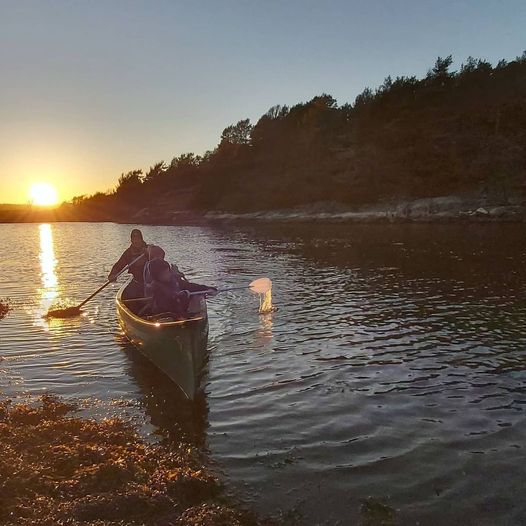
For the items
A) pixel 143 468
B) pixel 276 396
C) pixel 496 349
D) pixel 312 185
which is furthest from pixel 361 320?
pixel 312 185

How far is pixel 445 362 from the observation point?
11273mm

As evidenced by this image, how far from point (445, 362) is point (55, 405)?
848cm

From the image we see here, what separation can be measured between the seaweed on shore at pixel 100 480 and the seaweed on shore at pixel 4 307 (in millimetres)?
10593

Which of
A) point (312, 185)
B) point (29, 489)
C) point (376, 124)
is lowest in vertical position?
point (29, 489)

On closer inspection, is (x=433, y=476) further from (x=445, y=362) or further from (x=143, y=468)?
(x=445, y=362)

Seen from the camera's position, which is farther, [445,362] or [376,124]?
[376,124]

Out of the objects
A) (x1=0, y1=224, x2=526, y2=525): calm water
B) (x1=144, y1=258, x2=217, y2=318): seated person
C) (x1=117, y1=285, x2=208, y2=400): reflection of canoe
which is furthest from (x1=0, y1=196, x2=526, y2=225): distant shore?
(x1=117, y1=285, x2=208, y2=400): reflection of canoe

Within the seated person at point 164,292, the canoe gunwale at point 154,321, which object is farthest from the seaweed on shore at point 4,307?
the seated person at point 164,292

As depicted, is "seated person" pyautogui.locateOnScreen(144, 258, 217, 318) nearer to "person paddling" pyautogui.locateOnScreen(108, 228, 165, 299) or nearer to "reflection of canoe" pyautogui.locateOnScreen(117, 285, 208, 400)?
"reflection of canoe" pyautogui.locateOnScreen(117, 285, 208, 400)

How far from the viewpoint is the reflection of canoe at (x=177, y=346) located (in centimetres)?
930

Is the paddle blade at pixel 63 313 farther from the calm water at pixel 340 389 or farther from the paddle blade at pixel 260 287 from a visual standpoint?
the paddle blade at pixel 260 287

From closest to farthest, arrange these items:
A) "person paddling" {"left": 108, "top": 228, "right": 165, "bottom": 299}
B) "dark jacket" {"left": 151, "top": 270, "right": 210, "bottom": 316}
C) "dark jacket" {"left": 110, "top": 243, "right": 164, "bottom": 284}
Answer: "dark jacket" {"left": 151, "top": 270, "right": 210, "bottom": 316}
"person paddling" {"left": 108, "top": 228, "right": 165, "bottom": 299}
"dark jacket" {"left": 110, "top": 243, "right": 164, "bottom": 284}

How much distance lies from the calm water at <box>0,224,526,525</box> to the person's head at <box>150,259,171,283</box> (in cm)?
208

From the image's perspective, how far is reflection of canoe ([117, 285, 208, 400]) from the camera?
9.30 meters
